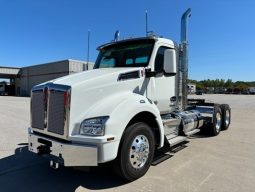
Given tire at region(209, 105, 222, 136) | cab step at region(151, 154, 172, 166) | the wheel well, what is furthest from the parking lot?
tire at region(209, 105, 222, 136)

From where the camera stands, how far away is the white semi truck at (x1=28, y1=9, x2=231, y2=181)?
385cm

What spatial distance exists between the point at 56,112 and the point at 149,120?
74.9 inches

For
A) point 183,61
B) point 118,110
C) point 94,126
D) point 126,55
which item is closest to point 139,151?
point 118,110

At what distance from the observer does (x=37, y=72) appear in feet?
167

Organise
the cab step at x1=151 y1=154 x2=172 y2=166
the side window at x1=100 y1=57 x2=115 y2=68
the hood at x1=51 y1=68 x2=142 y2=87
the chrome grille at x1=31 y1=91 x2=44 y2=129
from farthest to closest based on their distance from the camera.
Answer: the side window at x1=100 y1=57 x2=115 y2=68 → the cab step at x1=151 y1=154 x2=172 y2=166 → the chrome grille at x1=31 y1=91 x2=44 y2=129 → the hood at x1=51 y1=68 x2=142 y2=87

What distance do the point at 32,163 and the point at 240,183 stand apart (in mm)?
4281

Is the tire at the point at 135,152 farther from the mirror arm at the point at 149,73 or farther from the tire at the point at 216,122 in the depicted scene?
the tire at the point at 216,122

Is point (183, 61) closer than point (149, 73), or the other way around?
point (149, 73)

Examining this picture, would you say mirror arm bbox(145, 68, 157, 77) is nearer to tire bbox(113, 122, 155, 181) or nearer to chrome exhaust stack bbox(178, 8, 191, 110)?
tire bbox(113, 122, 155, 181)

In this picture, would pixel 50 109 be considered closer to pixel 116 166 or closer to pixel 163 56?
pixel 116 166

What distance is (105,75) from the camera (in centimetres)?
452

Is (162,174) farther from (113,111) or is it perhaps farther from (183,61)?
(183,61)

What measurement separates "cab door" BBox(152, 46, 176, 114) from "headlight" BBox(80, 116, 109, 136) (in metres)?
1.91

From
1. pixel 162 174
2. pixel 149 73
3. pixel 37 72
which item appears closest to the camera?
pixel 162 174
